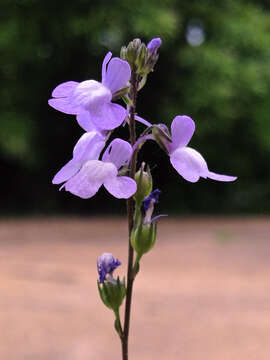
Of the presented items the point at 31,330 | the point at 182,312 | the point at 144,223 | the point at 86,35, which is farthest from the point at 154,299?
the point at 86,35

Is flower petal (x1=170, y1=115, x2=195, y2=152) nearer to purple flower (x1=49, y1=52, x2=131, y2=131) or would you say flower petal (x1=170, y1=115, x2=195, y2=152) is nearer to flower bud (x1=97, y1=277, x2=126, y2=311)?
purple flower (x1=49, y1=52, x2=131, y2=131)

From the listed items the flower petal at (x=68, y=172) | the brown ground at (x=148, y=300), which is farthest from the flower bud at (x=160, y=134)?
the brown ground at (x=148, y=300)

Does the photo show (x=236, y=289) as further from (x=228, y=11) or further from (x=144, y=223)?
(x=228, y=11)

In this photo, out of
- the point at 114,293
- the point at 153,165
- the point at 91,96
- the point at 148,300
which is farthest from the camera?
the point at 153,165

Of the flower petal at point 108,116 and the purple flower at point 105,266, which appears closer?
the flower petal at point 108,116

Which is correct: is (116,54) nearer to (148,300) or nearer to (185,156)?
(148,300)

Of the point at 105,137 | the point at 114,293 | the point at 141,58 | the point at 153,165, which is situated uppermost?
the point at 141,58

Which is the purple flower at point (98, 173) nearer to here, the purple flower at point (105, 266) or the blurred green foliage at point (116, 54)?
the purple flower at point (105, 266)

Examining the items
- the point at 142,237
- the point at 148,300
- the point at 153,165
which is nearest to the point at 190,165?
the point at 142,237
